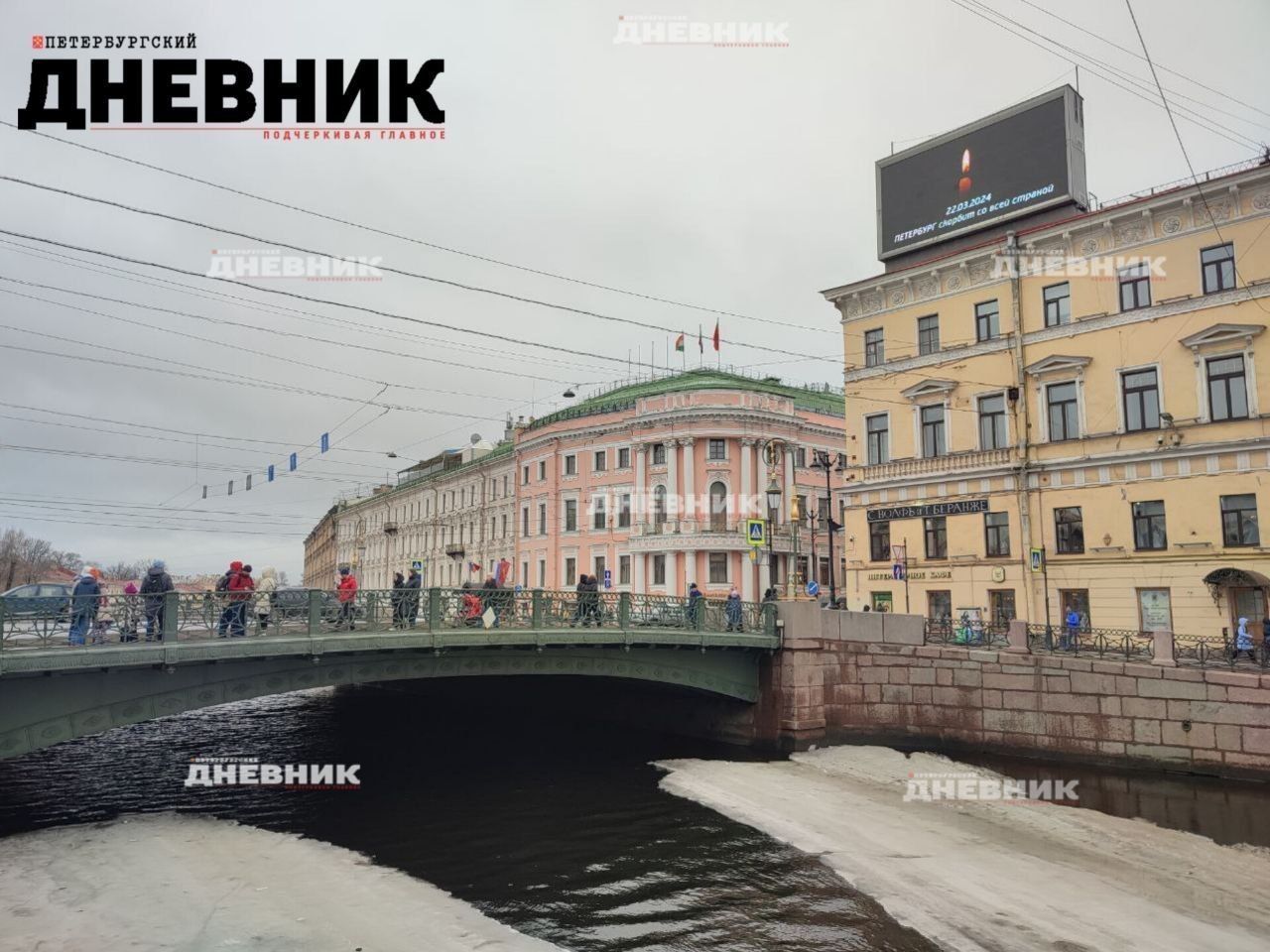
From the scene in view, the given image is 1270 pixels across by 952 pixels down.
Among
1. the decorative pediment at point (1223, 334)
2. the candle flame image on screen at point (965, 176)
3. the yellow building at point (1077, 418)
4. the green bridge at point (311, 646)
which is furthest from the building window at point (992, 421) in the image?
the green bridge at point (311, 646)

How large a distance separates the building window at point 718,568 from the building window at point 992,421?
17.9 meters

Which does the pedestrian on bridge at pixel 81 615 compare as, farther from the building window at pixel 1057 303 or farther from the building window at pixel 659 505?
the building window at pixel 659 505

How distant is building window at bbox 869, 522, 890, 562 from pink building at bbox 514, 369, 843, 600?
1017cm

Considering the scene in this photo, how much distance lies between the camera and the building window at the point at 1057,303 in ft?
88.4

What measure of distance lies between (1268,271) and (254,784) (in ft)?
91.2

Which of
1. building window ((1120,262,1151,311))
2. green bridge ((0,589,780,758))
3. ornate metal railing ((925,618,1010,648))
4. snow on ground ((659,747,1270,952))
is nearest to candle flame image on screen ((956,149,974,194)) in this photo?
building window ((1120,262,1151,311))

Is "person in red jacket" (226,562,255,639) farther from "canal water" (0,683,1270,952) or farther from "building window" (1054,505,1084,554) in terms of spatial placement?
"building window" (1054,505,1084,554)

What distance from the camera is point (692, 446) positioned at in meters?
45.3

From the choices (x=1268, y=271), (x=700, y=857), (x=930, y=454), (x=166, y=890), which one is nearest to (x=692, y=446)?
(x=930, y=454)

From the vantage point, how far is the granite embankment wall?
17703 mm

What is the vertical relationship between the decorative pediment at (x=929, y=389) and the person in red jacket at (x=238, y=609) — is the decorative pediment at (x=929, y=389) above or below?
above

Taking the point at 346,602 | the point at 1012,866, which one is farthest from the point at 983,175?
the point at 346,602

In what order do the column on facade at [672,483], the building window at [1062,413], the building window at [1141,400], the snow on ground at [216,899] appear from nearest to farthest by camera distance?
the snow on ground at [216,899], the building window at [1141,400], the building window at [1062,413], the column on facade at [672,483]

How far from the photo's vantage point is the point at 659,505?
46.3 meters
